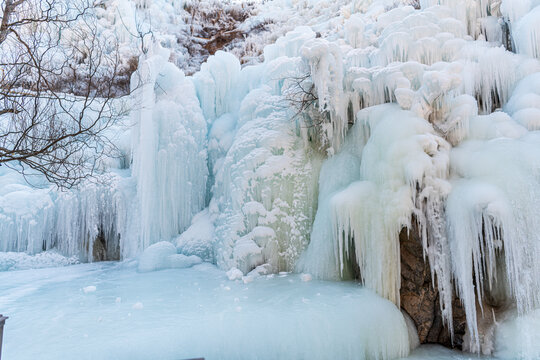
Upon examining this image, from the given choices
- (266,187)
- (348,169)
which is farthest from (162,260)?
(348,169)

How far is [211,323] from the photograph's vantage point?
9.93 feet

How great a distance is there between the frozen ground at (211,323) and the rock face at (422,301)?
0.78 feet

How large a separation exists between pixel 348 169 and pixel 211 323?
2753mm

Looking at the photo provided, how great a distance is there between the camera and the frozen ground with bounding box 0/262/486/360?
274 centimetres

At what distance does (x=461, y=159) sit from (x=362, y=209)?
1.22m

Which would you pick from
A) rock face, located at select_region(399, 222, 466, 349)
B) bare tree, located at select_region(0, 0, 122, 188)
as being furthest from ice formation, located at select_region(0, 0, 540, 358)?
bare tree, located at select_region(0, 0, 122, 188)

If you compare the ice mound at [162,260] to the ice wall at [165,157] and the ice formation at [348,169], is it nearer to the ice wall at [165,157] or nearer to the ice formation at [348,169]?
the ice formation at [348,169]

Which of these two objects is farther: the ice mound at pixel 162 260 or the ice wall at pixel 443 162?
the ice mound at pixel 162 260

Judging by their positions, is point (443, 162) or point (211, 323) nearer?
point (211, 323)

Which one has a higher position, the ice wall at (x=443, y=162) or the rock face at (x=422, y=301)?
the ice wall at (x=443, y=162)

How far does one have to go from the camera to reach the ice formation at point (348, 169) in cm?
333

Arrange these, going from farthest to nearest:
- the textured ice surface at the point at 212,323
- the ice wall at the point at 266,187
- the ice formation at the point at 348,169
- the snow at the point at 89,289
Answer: the ice wall at the point at 266,187, the snow at the point at 89,289, the ice formation at the point at 348,169, the textured ice surface at the point at 212,323

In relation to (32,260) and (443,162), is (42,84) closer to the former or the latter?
(443,162)

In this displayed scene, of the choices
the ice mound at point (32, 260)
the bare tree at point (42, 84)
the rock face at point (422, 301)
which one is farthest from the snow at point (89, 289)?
the rock face at point (422, 301)
